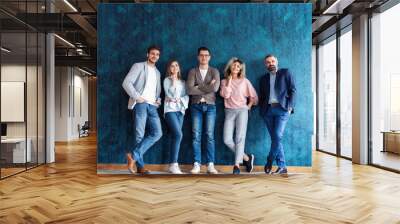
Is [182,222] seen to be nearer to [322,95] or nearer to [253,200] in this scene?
[253,200]

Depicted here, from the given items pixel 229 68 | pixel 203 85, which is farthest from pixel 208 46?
pixel 203 85

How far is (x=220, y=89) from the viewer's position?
5215 mm

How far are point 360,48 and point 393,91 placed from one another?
1013 mm

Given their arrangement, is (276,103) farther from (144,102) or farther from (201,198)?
(201,198)

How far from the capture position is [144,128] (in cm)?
506

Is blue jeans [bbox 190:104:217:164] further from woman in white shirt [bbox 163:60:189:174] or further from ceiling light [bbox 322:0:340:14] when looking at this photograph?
ceiling light [bbox 322:0:340:14]

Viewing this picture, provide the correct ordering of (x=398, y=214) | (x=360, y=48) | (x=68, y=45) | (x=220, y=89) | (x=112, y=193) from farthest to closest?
(x=68, y=45) < (x=360, y=48) < (x=220, y=89) < (x=112, y=193) < (x=398, y=214)

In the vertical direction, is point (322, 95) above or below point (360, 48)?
below

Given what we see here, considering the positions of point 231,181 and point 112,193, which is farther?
point 231,181

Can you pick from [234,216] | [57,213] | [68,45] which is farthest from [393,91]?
[68,45]

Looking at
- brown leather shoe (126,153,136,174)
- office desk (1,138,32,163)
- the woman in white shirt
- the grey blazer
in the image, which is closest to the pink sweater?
the woman in white shirt

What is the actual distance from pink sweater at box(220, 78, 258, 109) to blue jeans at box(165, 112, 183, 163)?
69 centimetres

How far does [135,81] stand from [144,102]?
0.32m

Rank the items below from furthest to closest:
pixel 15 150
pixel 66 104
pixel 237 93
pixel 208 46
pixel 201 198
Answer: pixel 66 104
pixel 15 150
pixel 208 46
pixel 237 93
pixel 201 198
